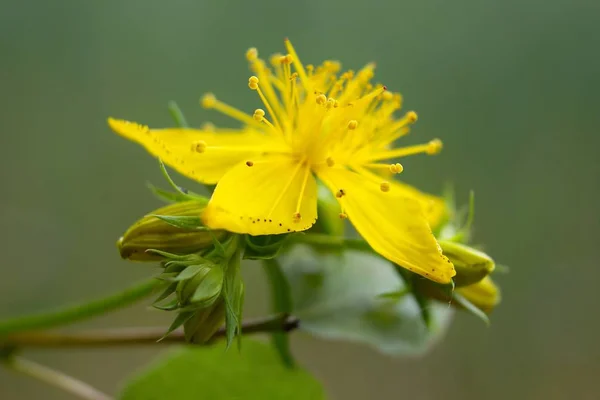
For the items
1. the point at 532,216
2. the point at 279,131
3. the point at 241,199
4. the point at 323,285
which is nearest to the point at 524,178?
the point at 532,216

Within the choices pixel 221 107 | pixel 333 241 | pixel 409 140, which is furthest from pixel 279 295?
pixel 409 140

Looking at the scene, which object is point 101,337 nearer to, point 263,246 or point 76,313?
point 76,313

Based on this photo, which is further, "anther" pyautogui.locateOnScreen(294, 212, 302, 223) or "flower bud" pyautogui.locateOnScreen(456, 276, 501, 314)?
"flower bud" pyautogui.locateOnScreen(456, 276, 501, 314)

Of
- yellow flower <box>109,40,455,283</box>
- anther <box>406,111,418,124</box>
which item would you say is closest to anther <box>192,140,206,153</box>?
yellow flower <box>109,40,455,283</box>

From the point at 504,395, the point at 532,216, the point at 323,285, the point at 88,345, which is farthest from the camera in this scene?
the point at 532,216

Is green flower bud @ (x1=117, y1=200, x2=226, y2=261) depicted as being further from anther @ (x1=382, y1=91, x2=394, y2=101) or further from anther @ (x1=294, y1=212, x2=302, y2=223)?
anther @ (x1=382, y1=91, x2=394, y2=101)

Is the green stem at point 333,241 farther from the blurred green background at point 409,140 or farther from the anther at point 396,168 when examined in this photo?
the blurred green background at point 409,140

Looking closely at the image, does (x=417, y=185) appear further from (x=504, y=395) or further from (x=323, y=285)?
(x=323, y=285)

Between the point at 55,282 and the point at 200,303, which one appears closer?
the point at 200,303
